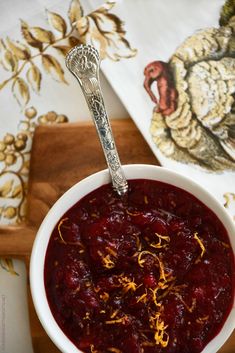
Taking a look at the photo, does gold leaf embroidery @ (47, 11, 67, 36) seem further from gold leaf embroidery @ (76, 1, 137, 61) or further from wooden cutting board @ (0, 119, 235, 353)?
wooden cutting board @ (0, 119, 235, 353)

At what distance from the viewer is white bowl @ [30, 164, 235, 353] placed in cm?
118

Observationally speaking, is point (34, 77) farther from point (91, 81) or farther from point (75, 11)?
point (91, 81)

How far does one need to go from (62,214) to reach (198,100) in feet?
1.81

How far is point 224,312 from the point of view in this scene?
3.91 feet

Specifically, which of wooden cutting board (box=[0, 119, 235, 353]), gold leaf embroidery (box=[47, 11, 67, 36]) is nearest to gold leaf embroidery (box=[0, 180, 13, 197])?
wooden cutting board (box=[0, 119, 235, 353])

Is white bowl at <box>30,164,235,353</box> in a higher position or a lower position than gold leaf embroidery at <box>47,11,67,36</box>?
lower

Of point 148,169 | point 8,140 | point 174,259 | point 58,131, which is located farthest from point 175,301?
point 8,140

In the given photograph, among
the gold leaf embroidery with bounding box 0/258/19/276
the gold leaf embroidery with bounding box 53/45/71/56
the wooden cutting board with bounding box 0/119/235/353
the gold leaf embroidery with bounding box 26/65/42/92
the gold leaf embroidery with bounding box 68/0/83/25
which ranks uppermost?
the gold leaf embroidery with bounding box 68/0/83/25

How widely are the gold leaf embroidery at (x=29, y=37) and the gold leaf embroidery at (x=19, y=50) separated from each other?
2 centimetres

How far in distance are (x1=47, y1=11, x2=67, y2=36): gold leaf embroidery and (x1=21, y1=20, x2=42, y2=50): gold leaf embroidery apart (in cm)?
7

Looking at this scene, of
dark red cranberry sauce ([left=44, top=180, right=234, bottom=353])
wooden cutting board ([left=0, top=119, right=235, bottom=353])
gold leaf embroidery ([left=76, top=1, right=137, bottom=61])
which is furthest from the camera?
gold leaf embroidery ([left=76, top=1, right=137, bottom=61])

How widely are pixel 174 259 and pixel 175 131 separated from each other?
16.9 inches

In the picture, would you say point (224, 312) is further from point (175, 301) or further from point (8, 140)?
point (8, 140)

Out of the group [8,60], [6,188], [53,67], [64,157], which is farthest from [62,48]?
[6,188]
